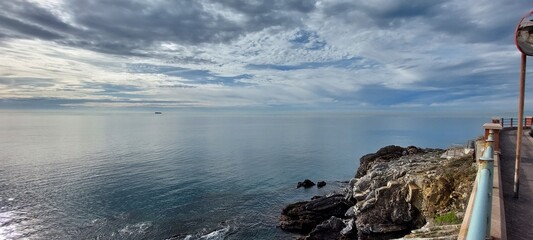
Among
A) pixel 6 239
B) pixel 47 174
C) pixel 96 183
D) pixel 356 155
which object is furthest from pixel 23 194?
pixel 356 155

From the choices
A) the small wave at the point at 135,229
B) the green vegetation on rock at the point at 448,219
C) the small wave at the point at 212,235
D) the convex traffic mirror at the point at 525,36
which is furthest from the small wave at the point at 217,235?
the convex traffic mirror at the point at 525,36

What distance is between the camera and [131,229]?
3061 cm

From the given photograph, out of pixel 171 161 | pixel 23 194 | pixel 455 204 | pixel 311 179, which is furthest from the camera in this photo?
pixel 171 161

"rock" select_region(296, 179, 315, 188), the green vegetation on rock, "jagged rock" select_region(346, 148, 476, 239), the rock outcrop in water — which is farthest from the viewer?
"rock" select_region(296, 179, 315, 188)

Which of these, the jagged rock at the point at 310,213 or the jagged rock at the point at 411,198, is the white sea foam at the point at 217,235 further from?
the jagged rock at the point at 411,198

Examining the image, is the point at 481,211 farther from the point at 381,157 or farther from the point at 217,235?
the point at 381,157

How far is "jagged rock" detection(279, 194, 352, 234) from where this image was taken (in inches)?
1176

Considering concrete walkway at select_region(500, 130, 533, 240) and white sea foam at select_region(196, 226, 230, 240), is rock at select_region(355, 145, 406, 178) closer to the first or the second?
white sea foam at select_region(196, 226, 230, 240)

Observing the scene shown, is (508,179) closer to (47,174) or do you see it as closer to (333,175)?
(333,175)

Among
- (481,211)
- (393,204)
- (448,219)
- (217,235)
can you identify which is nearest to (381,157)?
(393,204)

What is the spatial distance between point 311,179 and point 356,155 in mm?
29607

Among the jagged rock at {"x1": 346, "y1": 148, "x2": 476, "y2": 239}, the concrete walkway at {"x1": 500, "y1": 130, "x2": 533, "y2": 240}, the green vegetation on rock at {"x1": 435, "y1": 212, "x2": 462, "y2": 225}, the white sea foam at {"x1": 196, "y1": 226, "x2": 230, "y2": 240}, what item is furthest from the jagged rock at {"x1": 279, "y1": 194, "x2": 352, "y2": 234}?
the concrete walkway at {"x1": 500, "y1": 130, "x2": 533, "y2": 240}

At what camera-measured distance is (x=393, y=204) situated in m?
22.5

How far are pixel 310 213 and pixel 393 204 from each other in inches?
415
